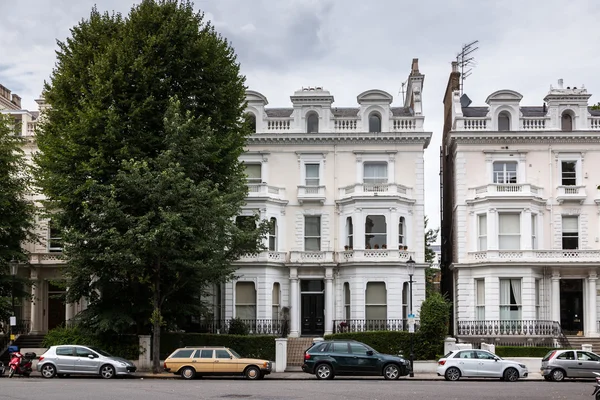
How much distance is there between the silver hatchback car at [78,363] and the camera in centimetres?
3475

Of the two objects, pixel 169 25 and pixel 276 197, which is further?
pixel 276 197

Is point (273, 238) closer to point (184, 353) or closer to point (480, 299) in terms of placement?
point (480, 299)

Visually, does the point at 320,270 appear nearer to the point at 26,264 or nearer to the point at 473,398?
the point at 26,264

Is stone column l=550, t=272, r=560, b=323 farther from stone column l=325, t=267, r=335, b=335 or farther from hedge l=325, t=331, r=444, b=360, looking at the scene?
stone column l=325, t=267, r=335, b=335

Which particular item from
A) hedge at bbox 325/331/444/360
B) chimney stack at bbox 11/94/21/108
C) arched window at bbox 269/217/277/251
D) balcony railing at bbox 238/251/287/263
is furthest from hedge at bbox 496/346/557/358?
chimney stack at bbox 11/94/21/108

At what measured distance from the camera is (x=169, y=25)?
37688 mm

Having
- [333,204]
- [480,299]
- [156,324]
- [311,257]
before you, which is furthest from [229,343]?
[480,299]

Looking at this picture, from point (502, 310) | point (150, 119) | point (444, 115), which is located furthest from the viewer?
point (444, 115)

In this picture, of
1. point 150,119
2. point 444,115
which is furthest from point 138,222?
point 444,115

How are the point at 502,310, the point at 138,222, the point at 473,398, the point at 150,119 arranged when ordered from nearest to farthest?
the point at 473,398 < the point at 138,222 < the point at 150,119 < the point at 502,310

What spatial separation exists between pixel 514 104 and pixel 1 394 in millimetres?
32684

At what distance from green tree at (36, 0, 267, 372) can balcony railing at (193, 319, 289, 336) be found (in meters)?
5.87

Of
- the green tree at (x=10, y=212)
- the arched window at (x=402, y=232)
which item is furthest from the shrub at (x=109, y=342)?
the arched window at (x=402, y=232)

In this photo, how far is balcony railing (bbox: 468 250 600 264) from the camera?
1818 inches
